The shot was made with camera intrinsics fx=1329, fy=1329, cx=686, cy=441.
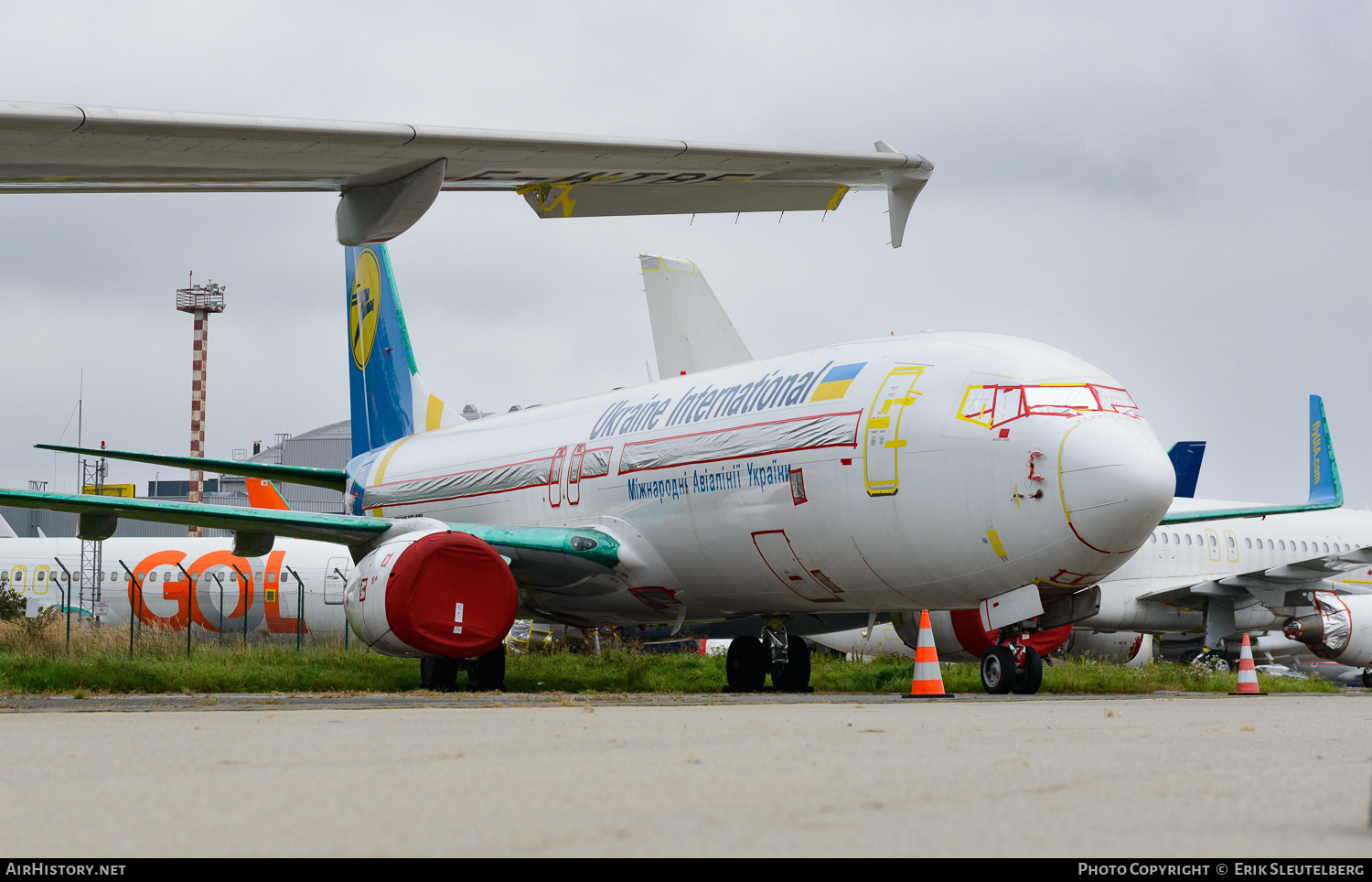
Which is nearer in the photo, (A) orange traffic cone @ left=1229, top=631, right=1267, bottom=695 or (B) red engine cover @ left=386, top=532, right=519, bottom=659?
(B) red engine cover @ left=386, top=532, right=519, bottom=659

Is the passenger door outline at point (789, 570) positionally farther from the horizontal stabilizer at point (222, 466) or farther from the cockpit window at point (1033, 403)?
the horizontal stabilizer at point (222, 466)

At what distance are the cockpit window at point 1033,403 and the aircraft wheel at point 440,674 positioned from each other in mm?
5839

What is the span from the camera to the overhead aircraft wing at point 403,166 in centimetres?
580

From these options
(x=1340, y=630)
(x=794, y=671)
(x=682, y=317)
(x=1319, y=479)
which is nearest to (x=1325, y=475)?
(x=1319, y=479)

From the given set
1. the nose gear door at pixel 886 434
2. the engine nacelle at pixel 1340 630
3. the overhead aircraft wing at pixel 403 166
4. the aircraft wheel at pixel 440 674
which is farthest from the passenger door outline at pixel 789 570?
the engine nacelle at pixel 1340 630

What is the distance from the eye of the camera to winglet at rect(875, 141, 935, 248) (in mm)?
7930

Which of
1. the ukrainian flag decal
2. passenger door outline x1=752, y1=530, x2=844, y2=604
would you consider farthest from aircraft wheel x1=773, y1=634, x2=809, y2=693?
the ukrainian flag decal

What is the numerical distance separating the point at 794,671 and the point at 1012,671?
3771mm

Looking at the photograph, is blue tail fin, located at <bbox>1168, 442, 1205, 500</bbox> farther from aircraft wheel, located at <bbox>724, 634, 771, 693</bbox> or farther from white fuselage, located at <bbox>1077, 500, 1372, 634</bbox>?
aircraft wheel, located at <bbox>724, 634, 771, 693</bbox>

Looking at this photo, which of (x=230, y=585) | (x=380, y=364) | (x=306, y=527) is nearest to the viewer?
(x=306, y=527)

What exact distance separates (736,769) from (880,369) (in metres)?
7.19

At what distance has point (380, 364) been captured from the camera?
786 inches

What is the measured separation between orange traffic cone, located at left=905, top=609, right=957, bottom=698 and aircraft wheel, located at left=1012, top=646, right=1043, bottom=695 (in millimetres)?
553

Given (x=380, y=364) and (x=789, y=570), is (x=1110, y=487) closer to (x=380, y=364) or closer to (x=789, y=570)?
(x=789, y=570)
